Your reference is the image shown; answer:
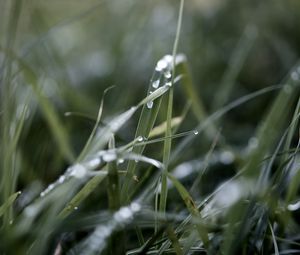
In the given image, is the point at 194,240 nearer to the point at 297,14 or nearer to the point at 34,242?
the point at 34,242

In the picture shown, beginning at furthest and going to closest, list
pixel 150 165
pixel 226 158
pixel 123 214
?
pixel 226 158, pixel 150 165, pixel 123 214

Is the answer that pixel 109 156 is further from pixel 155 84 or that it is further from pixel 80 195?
pixel 155 84

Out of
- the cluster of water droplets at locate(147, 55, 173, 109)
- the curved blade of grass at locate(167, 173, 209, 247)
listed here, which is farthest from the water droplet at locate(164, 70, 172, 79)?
the curved blade of grass at locate(167, 173, 209, 247)

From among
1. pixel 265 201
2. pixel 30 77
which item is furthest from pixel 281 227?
pixel 30 77

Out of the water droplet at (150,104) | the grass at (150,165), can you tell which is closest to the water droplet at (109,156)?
the grass at (150,165)

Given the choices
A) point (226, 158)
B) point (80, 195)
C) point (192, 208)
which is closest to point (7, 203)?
point (80, 195)

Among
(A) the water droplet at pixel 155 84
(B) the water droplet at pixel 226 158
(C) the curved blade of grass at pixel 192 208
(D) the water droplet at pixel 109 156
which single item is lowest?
(B) the water droplet at pixel 226 158

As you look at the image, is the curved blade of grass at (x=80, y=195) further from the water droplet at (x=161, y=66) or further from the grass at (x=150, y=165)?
the water droplet at (x=161, y=66)

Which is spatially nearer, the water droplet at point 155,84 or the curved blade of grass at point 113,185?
the curved blade of grass at point 113,185
